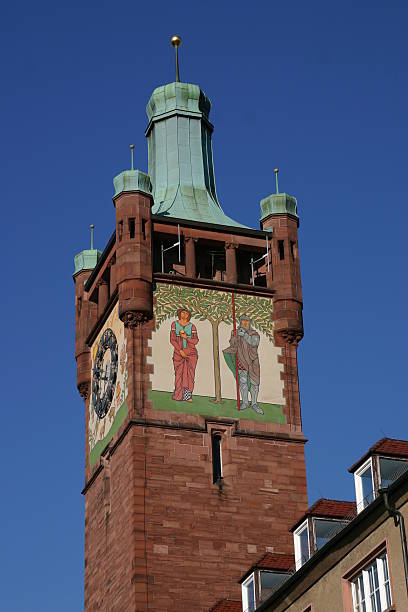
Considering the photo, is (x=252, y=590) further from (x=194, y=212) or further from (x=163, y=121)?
(x=163, y=121)

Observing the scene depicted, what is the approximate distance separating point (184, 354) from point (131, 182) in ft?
19.3

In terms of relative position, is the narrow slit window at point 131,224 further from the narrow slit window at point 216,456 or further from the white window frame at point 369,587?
the white window frame at point 369,587

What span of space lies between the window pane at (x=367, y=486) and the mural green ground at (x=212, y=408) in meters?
16.2

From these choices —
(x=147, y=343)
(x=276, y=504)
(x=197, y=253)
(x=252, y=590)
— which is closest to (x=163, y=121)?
(x=197, y=253)

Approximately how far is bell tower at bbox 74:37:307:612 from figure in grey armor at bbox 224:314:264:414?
4 centimetres

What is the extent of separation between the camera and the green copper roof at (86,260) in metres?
53.4

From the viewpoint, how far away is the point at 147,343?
151 feet

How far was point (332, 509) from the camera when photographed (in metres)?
31.5

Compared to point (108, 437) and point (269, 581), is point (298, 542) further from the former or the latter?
point (108, 437)

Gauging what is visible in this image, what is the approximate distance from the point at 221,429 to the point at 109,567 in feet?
16.9

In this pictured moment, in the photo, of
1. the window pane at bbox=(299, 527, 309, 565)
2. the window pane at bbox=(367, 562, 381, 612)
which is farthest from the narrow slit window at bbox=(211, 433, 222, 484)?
the window pane at bbox=(367, 562, 381, 612)

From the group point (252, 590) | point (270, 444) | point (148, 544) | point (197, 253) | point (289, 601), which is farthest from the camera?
point (197, 253)

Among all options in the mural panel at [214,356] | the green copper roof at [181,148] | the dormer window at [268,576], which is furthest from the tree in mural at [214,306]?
the dormer window at [268,576]

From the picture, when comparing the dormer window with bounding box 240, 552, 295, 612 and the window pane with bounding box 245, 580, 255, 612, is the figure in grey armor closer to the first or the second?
the window pane with bounding box 245, 580, 255, 612
